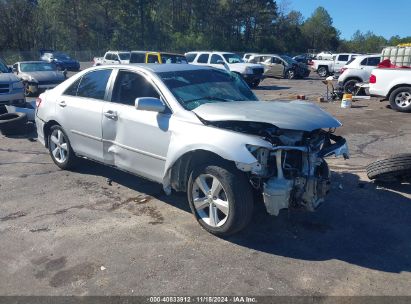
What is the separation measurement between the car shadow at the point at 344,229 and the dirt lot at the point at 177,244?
0.4 inches

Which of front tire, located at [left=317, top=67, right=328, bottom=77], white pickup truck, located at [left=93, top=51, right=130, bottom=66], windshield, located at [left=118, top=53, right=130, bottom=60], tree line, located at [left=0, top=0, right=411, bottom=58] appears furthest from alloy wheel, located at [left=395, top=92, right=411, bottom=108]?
tree line, located at [left=0, top=0, right=411, bottom=58]

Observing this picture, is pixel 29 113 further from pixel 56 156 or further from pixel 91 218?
pixel 91 218

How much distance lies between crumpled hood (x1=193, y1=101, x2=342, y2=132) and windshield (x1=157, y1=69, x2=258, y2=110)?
258mm

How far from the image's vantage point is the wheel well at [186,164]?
414 centimetres

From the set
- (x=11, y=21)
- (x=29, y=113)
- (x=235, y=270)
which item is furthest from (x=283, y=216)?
(x=11, y=21)

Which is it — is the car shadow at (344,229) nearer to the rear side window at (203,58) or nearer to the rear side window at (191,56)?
the rear side window at (203,58)

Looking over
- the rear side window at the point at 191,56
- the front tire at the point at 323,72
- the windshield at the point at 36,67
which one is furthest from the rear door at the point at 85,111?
the front tire at the point at 323,72

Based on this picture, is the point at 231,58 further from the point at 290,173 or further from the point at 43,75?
the point at 290,173

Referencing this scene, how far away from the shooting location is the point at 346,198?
5199mm

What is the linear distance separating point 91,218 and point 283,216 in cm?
221

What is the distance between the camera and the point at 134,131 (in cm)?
475

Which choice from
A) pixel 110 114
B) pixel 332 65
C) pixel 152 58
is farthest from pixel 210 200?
pixel 332 65

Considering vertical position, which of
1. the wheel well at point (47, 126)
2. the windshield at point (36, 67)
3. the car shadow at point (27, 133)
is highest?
the windshield at point (36, 67)

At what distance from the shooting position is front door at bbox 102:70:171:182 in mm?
4504
